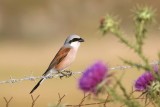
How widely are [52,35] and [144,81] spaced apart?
32849 millimetres

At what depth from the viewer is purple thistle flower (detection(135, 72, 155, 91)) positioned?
421 cm

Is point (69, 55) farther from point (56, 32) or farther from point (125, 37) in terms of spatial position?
point (56, 32)

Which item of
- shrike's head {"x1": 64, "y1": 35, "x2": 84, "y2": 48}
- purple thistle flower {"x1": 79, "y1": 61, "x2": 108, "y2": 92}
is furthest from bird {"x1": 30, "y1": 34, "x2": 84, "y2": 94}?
purple thistle flower {"x1": 79, "y1": 61, "x2": 108, "y2": 92}

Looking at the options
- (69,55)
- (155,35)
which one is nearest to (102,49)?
(155,35)

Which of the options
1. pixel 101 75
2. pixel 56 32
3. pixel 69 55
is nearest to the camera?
pixel 101 75

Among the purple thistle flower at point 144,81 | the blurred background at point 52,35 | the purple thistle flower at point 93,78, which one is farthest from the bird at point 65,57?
the blurred background at point 52,35

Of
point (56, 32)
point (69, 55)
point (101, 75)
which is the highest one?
point (101, 75)

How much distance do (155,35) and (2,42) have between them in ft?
20.0

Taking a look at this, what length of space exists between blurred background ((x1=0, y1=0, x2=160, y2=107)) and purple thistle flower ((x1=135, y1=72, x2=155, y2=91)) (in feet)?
50.4

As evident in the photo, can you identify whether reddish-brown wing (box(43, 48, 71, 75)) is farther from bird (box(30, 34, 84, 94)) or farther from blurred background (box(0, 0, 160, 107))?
blurred background (box(0, 0, 160, 107))

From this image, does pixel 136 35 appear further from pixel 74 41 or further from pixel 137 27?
pixel 74 41

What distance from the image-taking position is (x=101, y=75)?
368 cm

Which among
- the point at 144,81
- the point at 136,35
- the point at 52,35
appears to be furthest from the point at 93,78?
the point at 52,35

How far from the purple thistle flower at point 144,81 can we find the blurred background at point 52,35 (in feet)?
50.4
